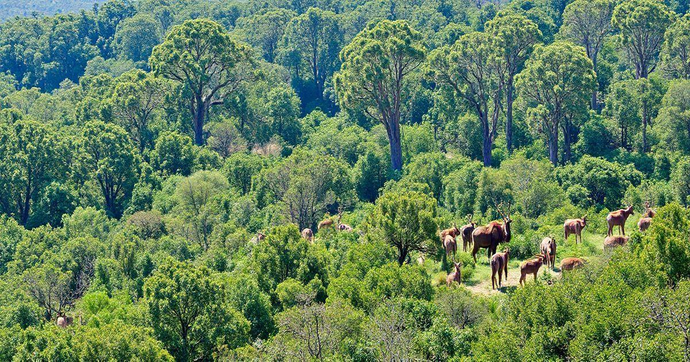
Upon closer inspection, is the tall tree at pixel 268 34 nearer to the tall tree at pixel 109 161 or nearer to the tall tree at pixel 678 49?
the tall tree at pixel 109 161

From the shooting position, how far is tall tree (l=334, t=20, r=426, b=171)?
223 feet

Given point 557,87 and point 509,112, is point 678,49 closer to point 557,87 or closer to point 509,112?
point 557,87

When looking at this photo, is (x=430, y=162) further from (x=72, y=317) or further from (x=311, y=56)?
(x=311, y=56)

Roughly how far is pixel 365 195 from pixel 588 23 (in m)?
32.2

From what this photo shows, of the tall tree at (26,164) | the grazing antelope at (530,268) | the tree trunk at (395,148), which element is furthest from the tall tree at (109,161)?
the grazing antelope at (530,268)

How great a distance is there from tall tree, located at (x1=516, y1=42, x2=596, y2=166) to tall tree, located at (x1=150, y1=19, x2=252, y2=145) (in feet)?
96.7

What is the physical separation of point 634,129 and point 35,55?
9164 centimetres

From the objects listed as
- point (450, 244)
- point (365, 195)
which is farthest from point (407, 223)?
point (365, 195)

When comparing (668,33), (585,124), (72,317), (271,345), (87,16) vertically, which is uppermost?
(87,16)

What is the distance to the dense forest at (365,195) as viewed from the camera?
90.7 feet

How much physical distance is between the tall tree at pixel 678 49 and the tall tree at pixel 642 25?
140 cm

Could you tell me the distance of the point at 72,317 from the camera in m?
42.9

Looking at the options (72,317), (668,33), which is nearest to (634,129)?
(668,33)

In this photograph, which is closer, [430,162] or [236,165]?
[430,162]
